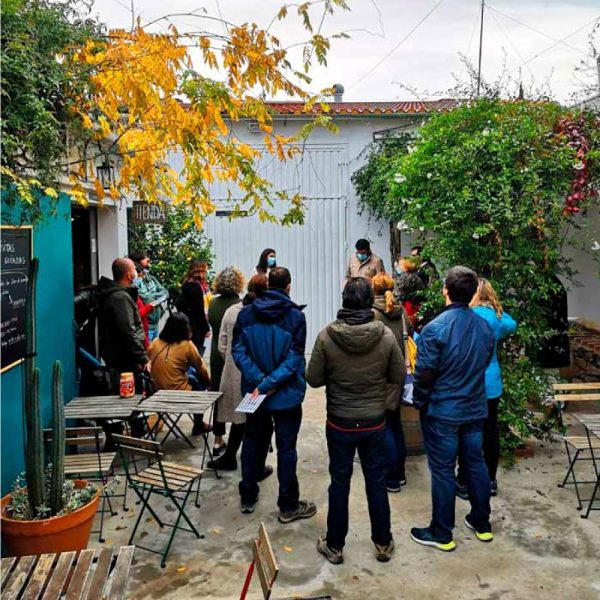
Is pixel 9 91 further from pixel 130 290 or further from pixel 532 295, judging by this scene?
pixel 532 295

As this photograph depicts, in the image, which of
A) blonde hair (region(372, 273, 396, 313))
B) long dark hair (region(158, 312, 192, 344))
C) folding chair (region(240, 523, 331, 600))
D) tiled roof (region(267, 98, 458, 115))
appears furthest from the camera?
tiled roof (region(267, 98, 458, 115))

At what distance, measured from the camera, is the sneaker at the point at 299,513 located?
4.30 m

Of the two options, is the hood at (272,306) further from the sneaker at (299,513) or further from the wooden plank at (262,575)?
the wooden plank at (262,575)

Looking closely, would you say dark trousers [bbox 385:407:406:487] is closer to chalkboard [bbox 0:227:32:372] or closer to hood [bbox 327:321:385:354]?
hood [bbox 327:321:385:354]

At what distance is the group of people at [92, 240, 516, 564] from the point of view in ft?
12.1

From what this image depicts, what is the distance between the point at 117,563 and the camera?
9.09 feet

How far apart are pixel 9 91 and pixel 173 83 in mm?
976

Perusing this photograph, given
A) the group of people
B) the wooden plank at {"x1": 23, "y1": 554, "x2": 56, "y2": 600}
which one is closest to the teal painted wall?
the group of people

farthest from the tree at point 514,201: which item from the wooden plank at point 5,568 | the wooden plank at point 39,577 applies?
the wooden plank at point 5,568

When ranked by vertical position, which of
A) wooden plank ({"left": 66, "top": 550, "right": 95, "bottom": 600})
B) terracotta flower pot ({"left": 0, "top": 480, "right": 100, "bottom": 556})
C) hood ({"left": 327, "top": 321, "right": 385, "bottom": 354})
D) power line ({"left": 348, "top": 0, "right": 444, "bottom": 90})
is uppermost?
power line ({"left": 348, "top": 0, "right": 444, "bottom": 90})

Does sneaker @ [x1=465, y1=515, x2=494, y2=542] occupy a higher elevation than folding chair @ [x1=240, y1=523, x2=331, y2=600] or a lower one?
lower

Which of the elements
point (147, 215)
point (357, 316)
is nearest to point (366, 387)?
point (357, 316)

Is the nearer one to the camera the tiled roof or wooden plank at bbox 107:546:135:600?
wooden plank at bbox 107:546:135:600

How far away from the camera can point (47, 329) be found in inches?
198
